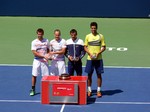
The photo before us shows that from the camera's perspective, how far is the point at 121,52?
55.7 ft

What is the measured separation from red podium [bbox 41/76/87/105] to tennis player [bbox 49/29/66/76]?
2.75 feet

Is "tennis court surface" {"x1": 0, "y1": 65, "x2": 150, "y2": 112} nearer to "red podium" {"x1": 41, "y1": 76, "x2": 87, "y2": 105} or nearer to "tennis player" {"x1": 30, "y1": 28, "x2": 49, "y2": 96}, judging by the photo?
"red podium" {"x1": 41, "y1": 76, "x2": 87, "y2": 105}

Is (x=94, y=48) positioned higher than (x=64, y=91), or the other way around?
(x=94, y=48)

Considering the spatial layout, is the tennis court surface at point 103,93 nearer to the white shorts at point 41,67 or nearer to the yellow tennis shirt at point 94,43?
the white shorts at point 41,67

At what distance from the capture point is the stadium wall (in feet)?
83.1

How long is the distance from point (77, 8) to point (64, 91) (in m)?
15.3

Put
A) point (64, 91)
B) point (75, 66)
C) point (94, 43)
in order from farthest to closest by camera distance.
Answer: point (75, 66) → point (94, 43) → point (64, 91)

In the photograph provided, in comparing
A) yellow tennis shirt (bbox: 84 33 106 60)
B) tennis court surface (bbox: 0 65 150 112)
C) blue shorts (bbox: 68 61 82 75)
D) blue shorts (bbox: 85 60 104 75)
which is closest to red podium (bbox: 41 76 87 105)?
tennis court surface (bbox: 0 65 150 112)

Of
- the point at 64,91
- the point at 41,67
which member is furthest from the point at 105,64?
the point at 64,91

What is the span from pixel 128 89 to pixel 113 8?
545 inches

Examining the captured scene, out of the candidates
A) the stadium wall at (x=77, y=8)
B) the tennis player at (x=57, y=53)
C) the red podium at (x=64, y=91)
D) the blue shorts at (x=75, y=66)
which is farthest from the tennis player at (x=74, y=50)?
the stadium wall at (x=77, y=8)

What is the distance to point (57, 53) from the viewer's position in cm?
1129

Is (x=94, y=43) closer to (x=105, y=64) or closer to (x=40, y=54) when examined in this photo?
(x=40, y=54)

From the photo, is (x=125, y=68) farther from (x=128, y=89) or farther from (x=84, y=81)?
(x=84, y=81)
